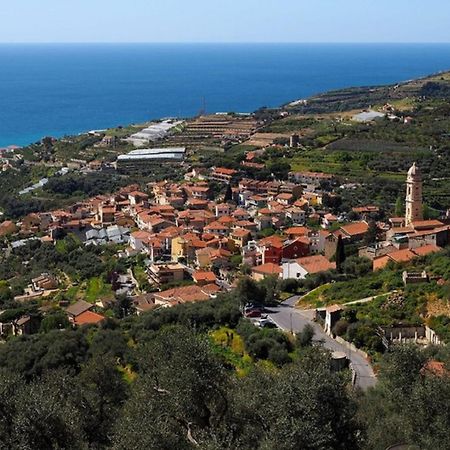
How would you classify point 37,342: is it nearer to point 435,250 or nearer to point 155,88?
point 435,250

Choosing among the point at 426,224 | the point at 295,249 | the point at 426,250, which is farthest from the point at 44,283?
the point at 426,224

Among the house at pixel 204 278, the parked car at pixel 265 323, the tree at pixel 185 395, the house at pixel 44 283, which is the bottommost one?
the house at pixel 44 283

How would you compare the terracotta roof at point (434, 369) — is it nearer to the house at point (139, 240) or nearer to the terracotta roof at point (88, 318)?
the terracotta roof at point (88, 318)

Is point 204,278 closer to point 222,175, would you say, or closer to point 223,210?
point 223,210

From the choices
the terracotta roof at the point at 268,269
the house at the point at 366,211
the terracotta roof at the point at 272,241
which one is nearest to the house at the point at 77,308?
the terracotta roof at the point at 268,269

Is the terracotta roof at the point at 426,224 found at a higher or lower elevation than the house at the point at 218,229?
higher

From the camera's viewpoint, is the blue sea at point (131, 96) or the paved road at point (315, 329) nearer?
the paved road at point (315, 329)
